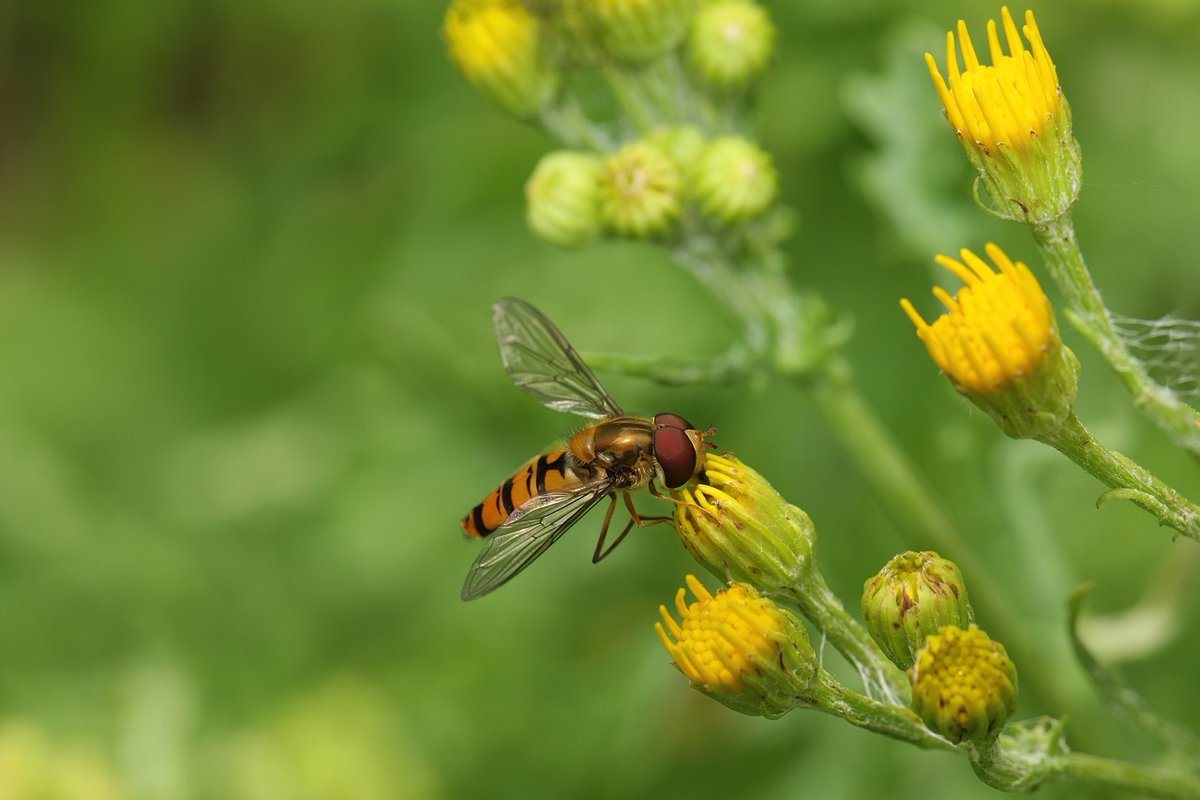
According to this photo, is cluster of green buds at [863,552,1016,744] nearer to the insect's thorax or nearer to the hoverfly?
the hoverfly

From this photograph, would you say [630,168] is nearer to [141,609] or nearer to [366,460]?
[366,460]

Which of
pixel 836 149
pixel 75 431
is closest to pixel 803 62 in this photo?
pixel 836 149

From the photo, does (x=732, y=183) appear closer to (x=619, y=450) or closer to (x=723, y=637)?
(x=619, y=450)

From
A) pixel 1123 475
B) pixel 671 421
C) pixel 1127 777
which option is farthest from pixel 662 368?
pixel 1127 777

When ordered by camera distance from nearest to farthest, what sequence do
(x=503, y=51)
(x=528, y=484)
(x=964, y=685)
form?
(x=964, y=685)
(x=528, y=484)
(x=503, y=51)

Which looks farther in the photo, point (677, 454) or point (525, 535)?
point (525, 535)

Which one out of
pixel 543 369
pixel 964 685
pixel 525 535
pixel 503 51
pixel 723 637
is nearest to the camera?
pixel 964 685

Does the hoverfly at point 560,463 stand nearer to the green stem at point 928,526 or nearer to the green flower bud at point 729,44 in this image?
the green stem at point 928,526

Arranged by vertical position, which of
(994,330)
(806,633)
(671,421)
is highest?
(671,421)
